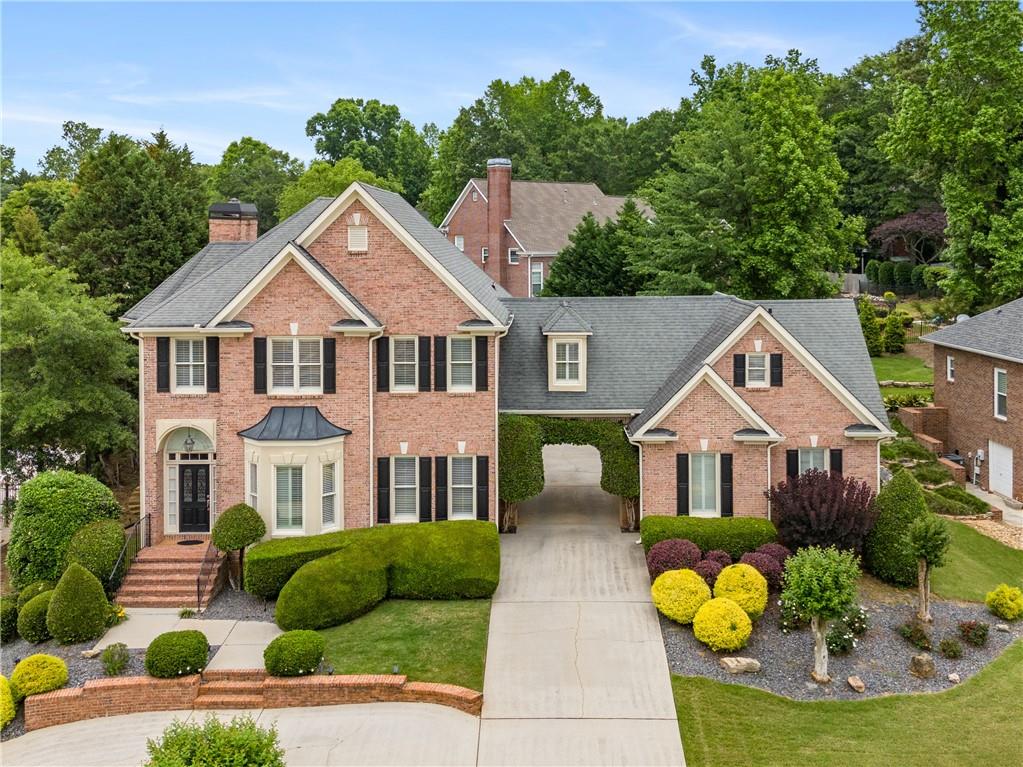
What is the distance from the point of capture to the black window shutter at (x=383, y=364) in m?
24.2

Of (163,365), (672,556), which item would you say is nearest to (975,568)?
(672,556)

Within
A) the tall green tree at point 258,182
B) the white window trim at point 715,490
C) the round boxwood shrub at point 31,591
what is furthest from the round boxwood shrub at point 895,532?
the tall green tree at point 258,182

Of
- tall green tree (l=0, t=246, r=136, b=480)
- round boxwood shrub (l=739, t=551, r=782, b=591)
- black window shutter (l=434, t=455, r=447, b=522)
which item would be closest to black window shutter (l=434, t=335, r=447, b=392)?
black window shutter (l=434, t=455, r=447, b=522)

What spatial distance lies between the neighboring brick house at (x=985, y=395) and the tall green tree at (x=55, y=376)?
2821cm

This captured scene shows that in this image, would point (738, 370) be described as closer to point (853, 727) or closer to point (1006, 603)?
point (1006, 603)

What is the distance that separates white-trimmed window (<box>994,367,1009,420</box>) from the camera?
29727 mm

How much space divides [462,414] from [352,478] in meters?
3.43

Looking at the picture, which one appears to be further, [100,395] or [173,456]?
[100,395]

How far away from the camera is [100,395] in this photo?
26203mm

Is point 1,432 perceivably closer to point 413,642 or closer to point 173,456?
point 173,456

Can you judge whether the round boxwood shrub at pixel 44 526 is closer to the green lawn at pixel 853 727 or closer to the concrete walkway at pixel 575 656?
the concrete walkway at pixel 575 656

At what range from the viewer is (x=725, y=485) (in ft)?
78.4

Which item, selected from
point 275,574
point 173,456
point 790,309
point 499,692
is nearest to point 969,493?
point 790,309

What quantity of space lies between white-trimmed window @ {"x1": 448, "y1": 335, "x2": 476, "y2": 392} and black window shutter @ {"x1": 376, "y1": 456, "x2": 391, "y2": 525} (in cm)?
272
